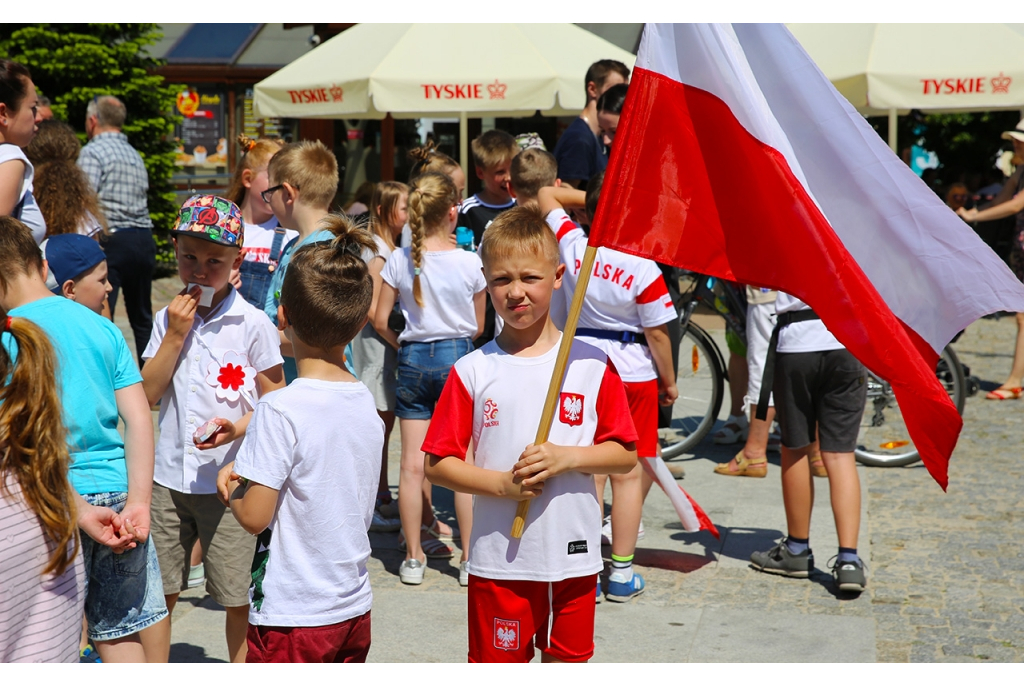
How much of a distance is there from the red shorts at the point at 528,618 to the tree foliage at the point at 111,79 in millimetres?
14341

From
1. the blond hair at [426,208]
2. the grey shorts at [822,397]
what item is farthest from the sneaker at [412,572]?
the grey shorts at [822,397]

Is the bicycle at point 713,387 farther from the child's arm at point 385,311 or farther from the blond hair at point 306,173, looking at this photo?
the blond hair at point 306,173

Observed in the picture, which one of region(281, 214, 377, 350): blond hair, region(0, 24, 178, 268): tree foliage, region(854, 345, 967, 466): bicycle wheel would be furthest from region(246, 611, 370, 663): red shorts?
region(0, 24, 178, 268): tree foliage

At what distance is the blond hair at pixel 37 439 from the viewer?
8.48 ft

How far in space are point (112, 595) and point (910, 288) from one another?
261 cm

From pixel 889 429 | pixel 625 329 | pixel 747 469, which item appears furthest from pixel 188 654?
pixel 889 429

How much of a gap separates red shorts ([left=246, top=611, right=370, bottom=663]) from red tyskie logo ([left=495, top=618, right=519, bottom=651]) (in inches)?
17.7

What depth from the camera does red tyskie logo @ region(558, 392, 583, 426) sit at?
10.4ft

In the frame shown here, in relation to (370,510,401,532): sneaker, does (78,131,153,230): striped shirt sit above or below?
above

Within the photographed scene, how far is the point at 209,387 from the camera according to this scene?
12.2 ft

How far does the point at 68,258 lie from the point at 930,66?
25.1 ft

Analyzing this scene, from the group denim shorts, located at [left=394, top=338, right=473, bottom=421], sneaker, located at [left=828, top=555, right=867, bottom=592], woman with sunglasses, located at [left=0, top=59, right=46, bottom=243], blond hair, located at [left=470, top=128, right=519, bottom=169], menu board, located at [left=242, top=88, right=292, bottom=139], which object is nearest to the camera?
woman with sunglasses, located at [left=0, top=59, right=46, bottom=243]

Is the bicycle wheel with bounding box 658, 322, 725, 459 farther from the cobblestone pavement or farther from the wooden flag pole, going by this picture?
the wooden flag pole

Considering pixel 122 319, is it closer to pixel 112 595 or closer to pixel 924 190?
pixel 112 595
